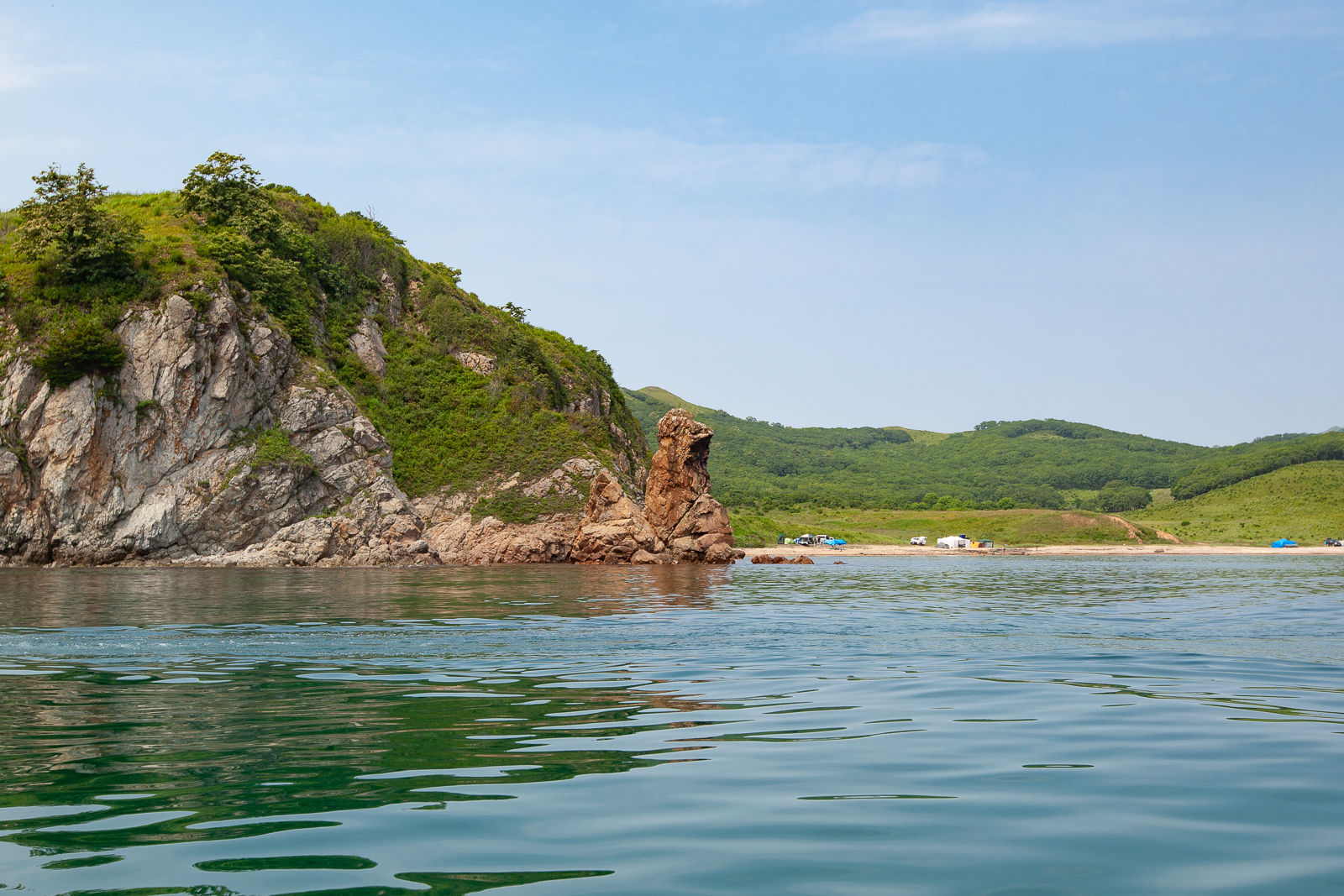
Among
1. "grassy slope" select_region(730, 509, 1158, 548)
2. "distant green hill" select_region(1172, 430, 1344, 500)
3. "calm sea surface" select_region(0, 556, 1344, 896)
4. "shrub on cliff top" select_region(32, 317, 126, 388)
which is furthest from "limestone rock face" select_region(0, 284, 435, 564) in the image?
"distant green hill" select_region(1172, 430, 1344, 500)

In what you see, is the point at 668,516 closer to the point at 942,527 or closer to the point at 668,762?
the point at 668,762

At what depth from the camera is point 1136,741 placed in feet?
30.8

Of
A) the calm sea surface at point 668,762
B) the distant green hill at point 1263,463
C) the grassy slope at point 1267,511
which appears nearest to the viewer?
the calm sea surface at point 668,762

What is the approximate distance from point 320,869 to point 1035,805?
4.89 metres

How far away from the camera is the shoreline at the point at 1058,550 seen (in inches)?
4530

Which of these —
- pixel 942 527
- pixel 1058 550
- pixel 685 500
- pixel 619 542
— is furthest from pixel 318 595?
pixel 942 527

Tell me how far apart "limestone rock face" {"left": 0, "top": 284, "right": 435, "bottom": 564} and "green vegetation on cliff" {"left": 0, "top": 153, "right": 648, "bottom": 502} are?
6.05 ft

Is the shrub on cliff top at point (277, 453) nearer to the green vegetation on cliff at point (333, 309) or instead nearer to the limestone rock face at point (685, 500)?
the green vegetation on cliff at point (333, 309)

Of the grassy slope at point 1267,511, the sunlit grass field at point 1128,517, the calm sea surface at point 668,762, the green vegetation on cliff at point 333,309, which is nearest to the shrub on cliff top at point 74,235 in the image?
the green vegetation on cliff at point 333,309

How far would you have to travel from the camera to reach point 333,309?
271 ft

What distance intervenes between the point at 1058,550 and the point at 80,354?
11638cm

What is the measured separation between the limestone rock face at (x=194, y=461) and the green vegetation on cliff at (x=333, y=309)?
184cm

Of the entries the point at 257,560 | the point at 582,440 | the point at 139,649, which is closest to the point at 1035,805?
the point at 139,649

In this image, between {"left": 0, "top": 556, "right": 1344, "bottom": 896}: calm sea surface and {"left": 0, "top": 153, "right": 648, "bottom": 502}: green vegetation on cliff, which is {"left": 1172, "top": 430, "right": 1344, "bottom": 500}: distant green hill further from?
Answer: {"left": 0, "top": 556, "right": 1344, "bottom": 896}: calm sea surface
